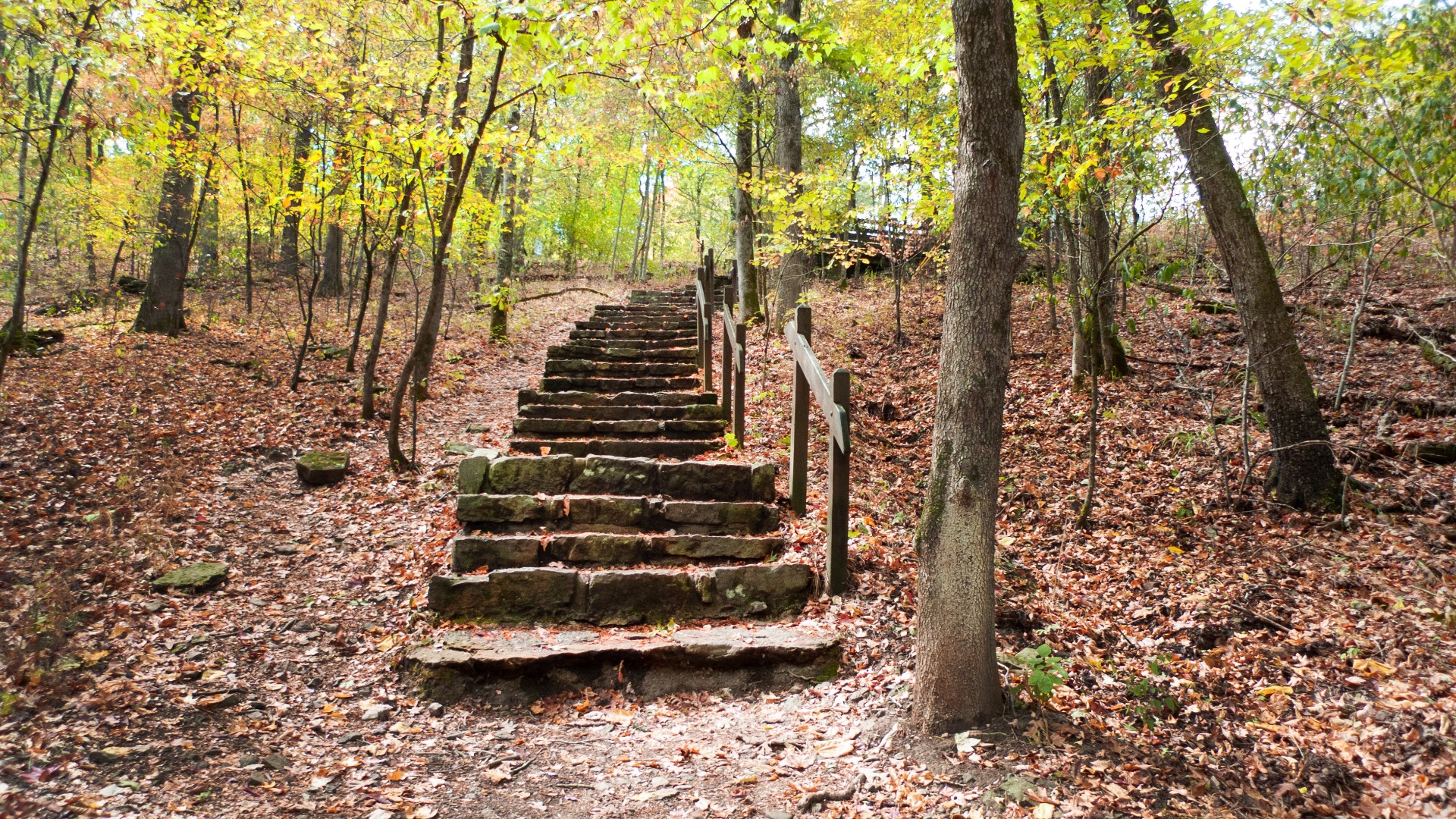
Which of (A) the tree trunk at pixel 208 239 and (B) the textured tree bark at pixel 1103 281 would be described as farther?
(A) the tree trunk at pixel 208 239

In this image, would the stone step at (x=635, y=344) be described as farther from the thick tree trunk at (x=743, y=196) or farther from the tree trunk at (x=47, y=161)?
the tree trunk at (x=47, y=161)

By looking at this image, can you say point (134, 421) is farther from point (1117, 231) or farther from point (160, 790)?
point (1117, 231)

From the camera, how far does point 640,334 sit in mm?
11648

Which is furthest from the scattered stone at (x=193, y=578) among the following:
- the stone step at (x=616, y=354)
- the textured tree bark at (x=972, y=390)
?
the stone step at (x=616, y=354)

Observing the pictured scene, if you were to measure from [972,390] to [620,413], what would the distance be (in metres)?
5.13

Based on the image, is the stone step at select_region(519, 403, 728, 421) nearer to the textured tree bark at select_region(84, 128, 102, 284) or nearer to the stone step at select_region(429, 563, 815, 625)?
the stone step at select_region(429, 563, 815, 625)

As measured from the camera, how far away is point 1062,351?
9.38m

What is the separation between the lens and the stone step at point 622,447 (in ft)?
21.6

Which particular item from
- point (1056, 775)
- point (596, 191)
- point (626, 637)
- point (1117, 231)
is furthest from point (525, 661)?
point (596, 191)

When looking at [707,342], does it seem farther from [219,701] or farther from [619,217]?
[619,217]

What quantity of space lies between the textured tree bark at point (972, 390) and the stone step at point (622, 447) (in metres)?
3.65

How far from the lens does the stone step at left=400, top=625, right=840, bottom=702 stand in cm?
401

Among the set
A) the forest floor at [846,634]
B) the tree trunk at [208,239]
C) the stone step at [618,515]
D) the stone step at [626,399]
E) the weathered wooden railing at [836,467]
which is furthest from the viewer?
the tree trunk at [208,239]

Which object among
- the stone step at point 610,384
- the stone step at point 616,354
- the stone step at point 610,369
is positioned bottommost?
the stone step at point 610,384
